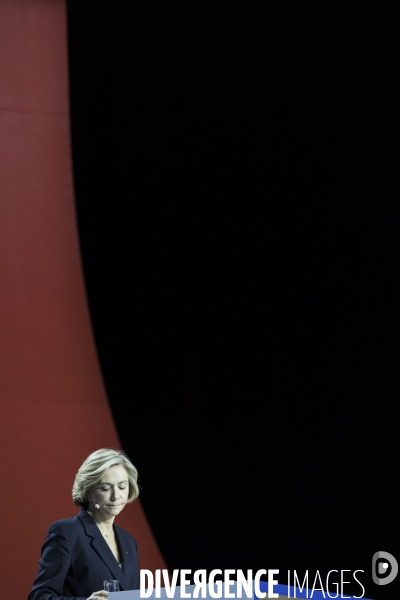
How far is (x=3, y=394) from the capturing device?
418 cm

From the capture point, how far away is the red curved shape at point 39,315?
13.6ft

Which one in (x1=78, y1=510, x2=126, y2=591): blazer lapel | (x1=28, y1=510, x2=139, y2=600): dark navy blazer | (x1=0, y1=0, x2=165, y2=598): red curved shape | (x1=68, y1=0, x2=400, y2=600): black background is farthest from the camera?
(x1=0, y1=0, x2=165, y2=598): red curved shape

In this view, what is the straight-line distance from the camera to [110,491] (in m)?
2.64

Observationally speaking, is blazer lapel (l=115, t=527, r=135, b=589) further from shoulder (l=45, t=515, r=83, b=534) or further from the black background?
the black background

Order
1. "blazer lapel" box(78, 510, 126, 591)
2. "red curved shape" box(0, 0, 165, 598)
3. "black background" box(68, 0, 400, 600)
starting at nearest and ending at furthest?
"blazer lapel" box(78, 510, 126, 591) → "black background" box(68, 0, 400, 600) → "red curved shape" box(0, 0, 165, 598)

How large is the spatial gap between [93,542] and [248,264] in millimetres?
2179

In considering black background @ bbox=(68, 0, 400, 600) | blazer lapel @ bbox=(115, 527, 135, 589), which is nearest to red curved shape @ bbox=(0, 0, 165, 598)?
black background @ bbox=(68, 0, 400, 600)

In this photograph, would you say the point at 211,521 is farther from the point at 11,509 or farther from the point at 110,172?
the point at 110,172

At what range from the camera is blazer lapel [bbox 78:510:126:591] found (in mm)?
2598

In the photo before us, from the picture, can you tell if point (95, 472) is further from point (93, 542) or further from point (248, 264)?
point (248, 264)

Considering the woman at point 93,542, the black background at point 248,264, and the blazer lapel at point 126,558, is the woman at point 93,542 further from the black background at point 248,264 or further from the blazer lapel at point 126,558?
the black background at point 248,264

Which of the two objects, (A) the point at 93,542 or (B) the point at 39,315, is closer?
(A) the point at 93,542

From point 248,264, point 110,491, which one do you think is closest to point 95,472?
point 110,491

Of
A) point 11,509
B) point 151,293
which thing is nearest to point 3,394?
point 11,509
